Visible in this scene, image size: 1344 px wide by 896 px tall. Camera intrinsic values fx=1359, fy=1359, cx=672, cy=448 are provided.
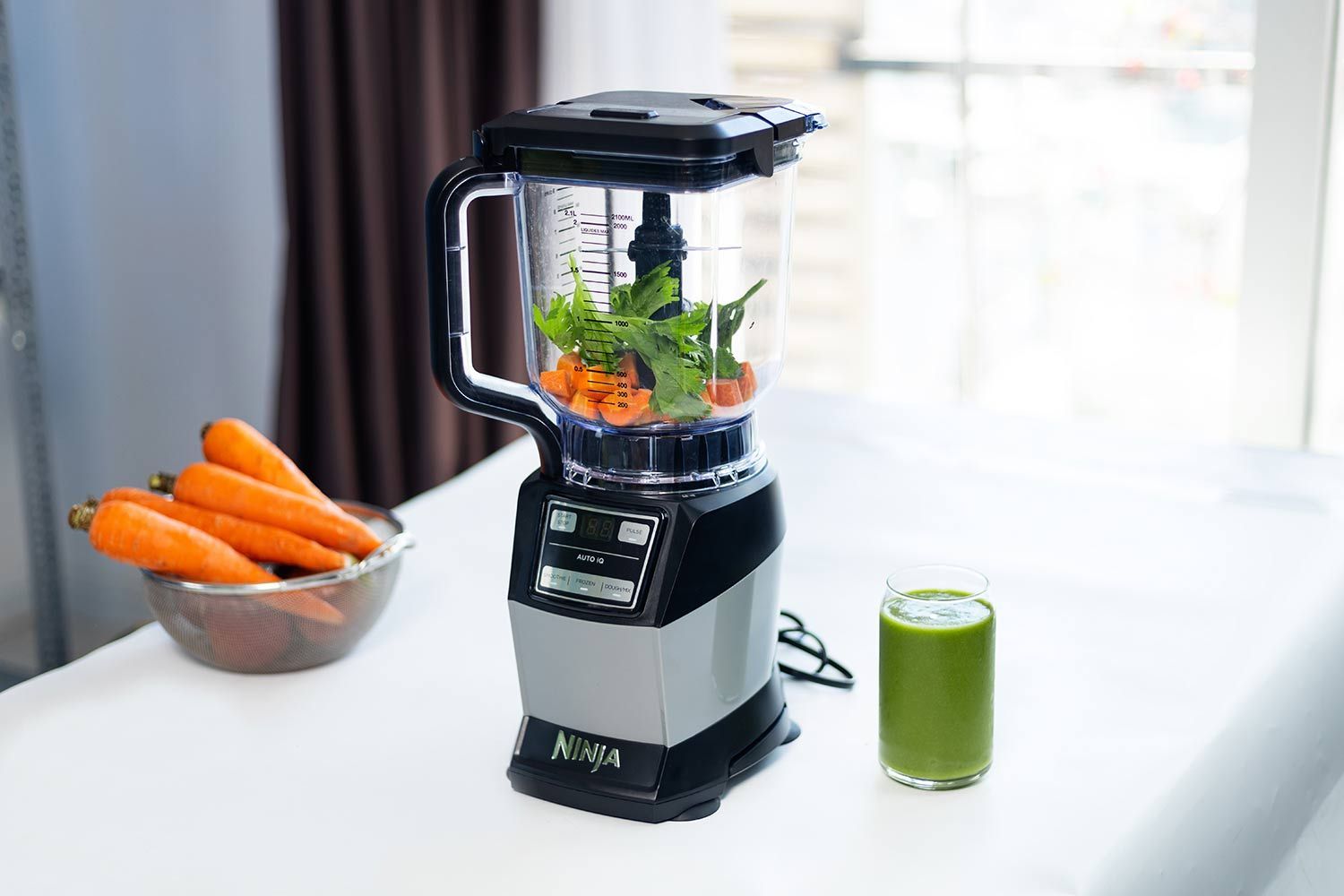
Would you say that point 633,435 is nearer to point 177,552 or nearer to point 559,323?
point 559,323

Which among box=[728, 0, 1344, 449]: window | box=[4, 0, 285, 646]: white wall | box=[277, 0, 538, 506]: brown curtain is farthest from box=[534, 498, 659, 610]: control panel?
box=[4, 0, 285, 646]: white wall

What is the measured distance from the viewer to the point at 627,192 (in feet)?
2.73

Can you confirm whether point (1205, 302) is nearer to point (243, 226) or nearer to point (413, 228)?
point (413, 228)

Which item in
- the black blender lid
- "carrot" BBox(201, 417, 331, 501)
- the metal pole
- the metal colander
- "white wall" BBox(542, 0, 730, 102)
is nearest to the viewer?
the black blender lid

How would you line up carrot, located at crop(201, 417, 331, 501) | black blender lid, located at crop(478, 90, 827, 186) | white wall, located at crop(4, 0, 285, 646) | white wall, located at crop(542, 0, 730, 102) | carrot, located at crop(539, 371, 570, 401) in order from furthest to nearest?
white wall, located at crop(4, 0, 285, 646) < white wall, located at crop(542, 0, 730, 102) < carrot, located at crop(201, 417, 331, 501) < carrot, located at crop(539, 371, 570, 401) < black blender lid, located at crop(478, 90, 827, 186)

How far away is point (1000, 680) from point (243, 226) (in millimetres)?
1837

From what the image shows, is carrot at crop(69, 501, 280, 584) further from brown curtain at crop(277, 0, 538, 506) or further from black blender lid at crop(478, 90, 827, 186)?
brown curtain at crop(277, 0, 538, 506)

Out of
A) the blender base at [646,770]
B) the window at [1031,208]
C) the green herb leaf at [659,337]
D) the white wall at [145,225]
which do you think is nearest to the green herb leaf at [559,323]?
the green herb leaf at [659,337]

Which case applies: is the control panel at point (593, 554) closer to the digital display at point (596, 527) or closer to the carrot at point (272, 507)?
the digital display at point (596, 527)

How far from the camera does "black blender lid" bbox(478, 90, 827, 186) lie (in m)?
0.78

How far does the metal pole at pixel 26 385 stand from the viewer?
2.17 m

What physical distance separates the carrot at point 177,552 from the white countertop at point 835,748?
71 mm

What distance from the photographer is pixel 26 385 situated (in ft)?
7.54

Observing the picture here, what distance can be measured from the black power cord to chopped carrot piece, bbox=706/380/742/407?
246 millimetres
